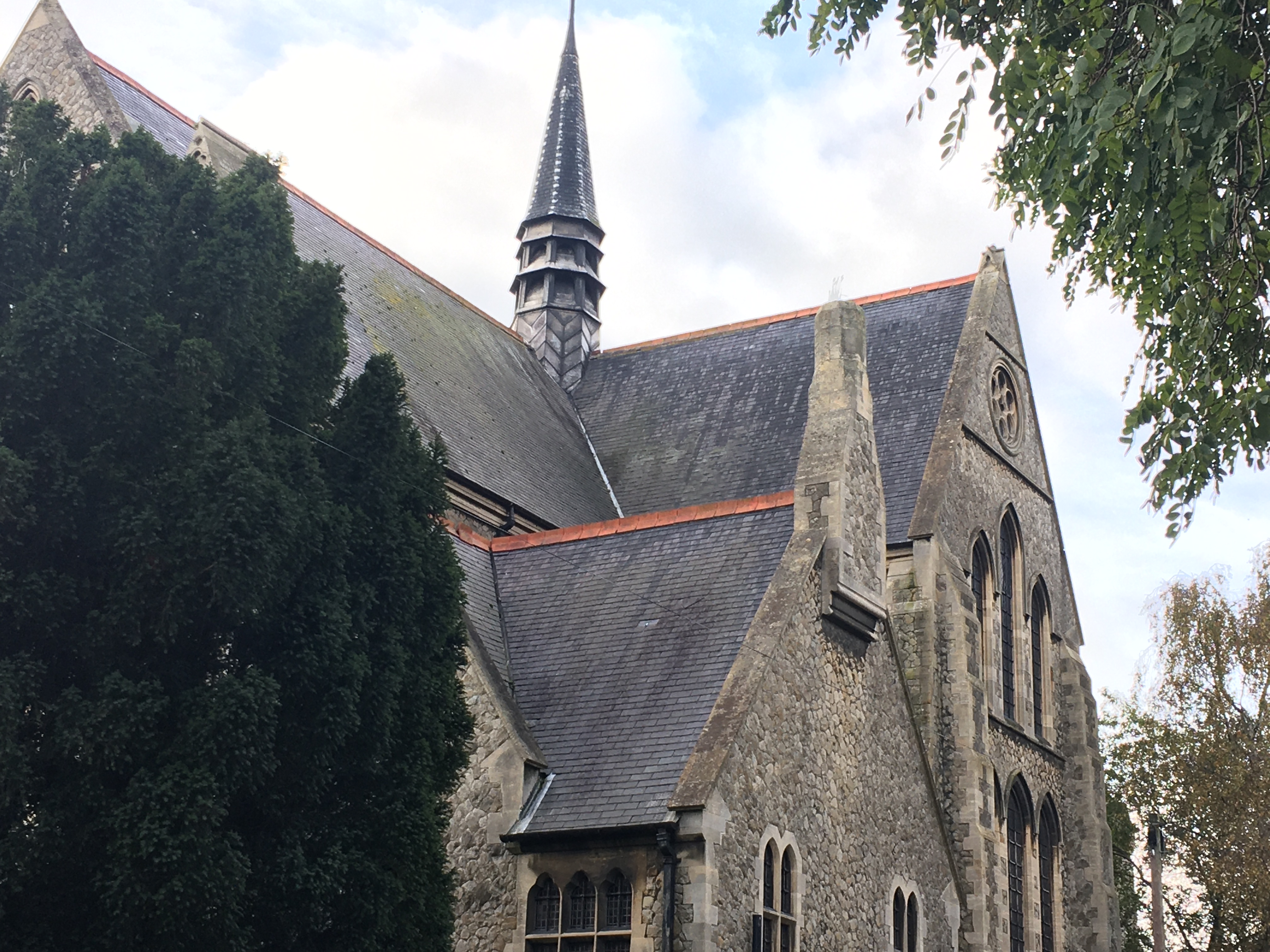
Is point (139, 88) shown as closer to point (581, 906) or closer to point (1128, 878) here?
point (581, 906)

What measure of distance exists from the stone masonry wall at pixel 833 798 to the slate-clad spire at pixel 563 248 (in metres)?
15.5

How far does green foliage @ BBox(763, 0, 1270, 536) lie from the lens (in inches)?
312

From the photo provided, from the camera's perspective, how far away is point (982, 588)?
→ 24.1m

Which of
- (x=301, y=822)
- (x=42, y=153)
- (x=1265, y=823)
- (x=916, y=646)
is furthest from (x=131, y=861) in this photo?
(x=1265, y=823)

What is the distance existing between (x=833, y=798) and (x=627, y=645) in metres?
2.89

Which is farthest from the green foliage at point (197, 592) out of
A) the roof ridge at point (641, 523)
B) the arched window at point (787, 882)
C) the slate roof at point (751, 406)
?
the slate roof at point (751, 406)

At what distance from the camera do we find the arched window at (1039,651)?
82.2ft

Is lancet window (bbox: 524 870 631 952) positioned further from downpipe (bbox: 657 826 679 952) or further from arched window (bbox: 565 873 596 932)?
downpipe (bbox: 657 826 679 952)

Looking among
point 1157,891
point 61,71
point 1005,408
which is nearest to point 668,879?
point 1157,891

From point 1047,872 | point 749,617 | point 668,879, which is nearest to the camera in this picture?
point 668,879

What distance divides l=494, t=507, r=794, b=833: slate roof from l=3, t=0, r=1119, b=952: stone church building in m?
0.04

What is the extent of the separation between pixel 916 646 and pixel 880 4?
1221cm

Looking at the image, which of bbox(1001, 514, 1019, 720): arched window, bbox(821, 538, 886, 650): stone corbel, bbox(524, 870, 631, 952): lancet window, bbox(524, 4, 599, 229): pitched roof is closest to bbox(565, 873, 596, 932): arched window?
bbox(524, 870, 631, 952): lancet window

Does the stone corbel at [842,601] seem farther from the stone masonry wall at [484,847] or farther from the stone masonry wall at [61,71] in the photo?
the stone masonry wall at [61,71]
